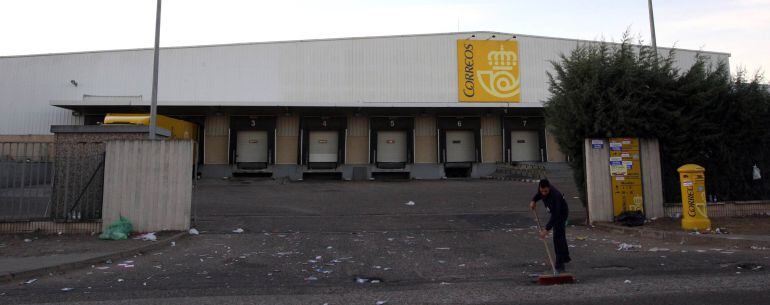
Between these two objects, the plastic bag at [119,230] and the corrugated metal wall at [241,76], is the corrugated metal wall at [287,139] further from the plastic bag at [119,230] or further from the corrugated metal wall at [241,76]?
the plastic bag at [119,230]

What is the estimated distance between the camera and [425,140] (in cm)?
3219

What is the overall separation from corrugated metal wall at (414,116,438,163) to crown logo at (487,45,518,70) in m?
5.63

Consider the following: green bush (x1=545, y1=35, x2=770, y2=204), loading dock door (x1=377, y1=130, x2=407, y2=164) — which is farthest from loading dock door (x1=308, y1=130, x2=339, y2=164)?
green bush (x1=545, y1=35, x2=770, y2=204)

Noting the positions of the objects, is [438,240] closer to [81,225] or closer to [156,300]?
[156,300]

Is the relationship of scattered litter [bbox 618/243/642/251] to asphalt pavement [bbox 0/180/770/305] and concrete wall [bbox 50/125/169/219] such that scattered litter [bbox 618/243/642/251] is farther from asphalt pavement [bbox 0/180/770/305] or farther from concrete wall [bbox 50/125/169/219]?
concrete wall [bbox 50/125/169/219]

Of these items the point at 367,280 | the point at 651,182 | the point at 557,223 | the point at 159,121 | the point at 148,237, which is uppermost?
the point at 159,121

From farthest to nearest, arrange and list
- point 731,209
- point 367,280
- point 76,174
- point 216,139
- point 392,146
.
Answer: point 392,146 < point 216,139 < point 731,209 < point 76,174 < point 367,280

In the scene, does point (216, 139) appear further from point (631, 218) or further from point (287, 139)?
point (631, 218)

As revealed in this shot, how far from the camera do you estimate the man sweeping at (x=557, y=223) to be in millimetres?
6879

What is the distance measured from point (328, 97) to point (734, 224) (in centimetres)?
2486

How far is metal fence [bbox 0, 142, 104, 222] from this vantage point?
9.54 meters

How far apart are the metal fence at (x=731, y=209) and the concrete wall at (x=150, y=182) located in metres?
11.0

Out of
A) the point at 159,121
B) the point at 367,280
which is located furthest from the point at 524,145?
the point at 367,280

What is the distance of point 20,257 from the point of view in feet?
25.1
